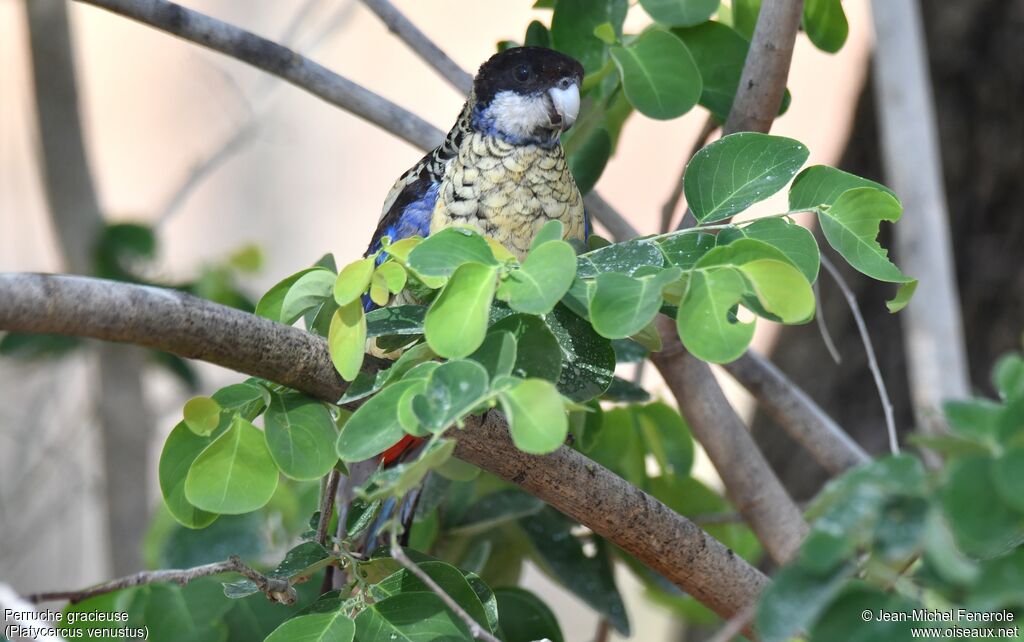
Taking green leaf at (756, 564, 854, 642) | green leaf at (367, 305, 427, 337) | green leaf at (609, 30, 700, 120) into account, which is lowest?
green leaf at (367, 305, 427, 337)

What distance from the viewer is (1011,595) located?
543 millimetres

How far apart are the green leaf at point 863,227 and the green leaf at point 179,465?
62 cm

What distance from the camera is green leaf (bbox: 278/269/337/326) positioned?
0.97 meters

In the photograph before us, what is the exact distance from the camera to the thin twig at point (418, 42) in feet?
4.78

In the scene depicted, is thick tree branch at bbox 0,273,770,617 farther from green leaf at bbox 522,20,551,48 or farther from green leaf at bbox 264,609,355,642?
green leaf at bbox 522,20,551,48

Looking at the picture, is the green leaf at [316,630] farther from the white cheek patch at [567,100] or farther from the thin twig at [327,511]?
the white cheek patch at [567,100]

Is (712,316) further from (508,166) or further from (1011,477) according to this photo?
(508,166)

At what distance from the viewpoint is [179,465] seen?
987 millimetres

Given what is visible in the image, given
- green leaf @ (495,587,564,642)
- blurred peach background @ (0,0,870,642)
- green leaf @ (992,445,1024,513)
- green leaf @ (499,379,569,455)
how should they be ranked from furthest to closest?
blurred peach background @ (0,0,870,642) < green leaf @ (495,587,564,642) < green leaf @ (499,379,569,455) < green leaf @ (992,445,1024,513)

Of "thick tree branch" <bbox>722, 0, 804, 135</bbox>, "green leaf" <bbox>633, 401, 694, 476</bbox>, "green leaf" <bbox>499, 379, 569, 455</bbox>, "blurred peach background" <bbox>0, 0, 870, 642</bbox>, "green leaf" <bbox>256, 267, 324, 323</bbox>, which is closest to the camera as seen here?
"green leaf" <bbox>499, 379, 569, 455</bbox>

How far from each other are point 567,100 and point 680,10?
19cm

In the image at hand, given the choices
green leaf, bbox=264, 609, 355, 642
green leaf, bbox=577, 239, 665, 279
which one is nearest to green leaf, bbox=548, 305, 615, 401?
green leaf, bbox=577, 239, 665, 279

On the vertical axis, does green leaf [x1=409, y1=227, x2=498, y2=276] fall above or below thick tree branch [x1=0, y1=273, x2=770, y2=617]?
above

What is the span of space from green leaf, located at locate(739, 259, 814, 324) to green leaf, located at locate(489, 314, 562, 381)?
0.54 feet
